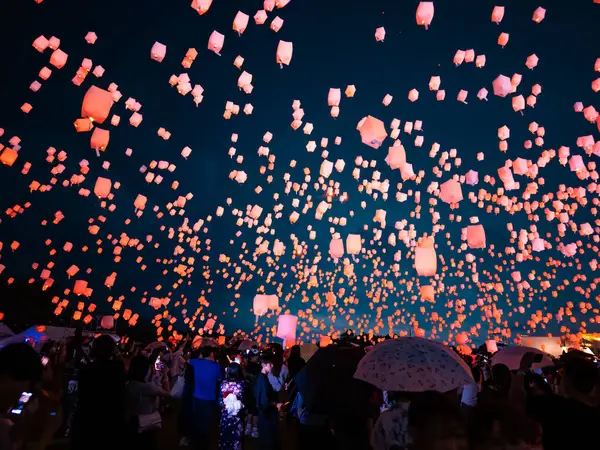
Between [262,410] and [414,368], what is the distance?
12.3 feet

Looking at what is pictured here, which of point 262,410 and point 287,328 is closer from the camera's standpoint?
point 262,410

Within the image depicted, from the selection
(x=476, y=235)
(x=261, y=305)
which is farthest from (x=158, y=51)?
(x=261, y=305)

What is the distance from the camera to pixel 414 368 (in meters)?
3.93

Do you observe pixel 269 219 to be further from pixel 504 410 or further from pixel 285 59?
pixel 504 410

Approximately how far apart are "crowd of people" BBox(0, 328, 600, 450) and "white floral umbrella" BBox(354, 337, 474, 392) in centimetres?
13

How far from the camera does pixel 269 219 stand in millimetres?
15914

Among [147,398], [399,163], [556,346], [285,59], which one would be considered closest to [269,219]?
[399,163]

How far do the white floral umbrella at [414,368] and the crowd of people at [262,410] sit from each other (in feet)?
0.42

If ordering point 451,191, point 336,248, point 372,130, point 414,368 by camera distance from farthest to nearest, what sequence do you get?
1. point 336,248
2. point 451,191
3. point 372,130
4. point 414,368

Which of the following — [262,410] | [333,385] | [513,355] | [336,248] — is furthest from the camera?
[336,248]

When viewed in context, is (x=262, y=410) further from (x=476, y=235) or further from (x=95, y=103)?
(x=476, y=235)

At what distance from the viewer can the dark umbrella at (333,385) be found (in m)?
4.11

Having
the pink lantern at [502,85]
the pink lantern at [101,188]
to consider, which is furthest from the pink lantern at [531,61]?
the pink lantern at [101,188]

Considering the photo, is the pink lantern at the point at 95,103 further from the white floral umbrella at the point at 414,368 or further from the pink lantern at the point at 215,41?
the white floral umbrella at the point at 414,368
